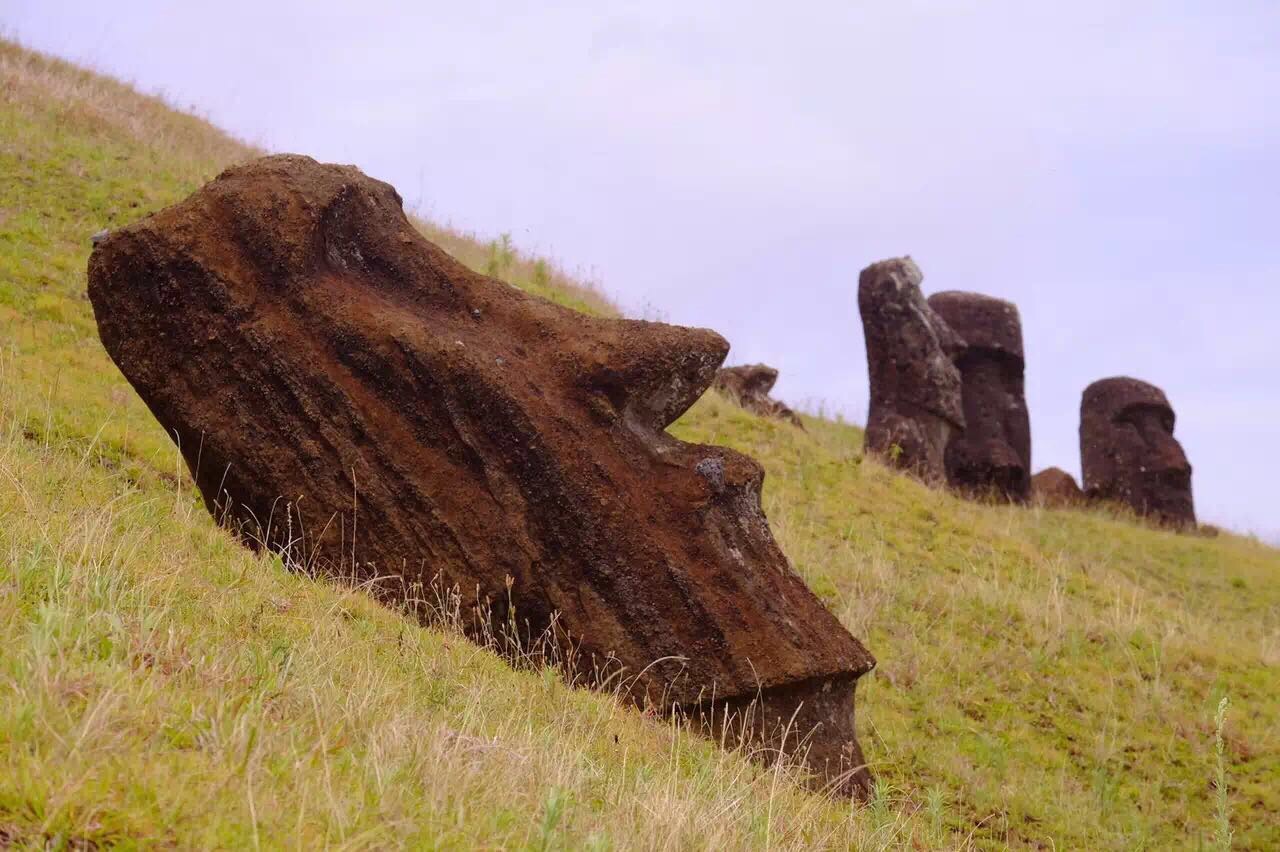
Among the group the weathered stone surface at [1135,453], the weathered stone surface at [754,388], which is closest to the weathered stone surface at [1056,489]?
the weathered stone surface at [1135,453]

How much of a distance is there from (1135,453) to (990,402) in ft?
13.2

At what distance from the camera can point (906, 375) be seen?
18.7 metres

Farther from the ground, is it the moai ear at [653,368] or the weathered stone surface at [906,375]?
the weathered stone surface at [906,375]

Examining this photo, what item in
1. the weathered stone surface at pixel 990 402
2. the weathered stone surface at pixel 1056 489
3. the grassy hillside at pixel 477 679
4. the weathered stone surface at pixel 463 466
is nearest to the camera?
the grassy hillside at pixel 477 679

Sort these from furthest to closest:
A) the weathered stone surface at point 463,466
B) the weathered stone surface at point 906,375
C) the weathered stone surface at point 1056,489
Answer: the weathered stone surface at point 1056,489
the weathered stone surface at point 906,375
the weathered stone surface at point 463,466

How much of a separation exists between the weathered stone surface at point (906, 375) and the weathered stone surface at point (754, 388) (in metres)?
1.42

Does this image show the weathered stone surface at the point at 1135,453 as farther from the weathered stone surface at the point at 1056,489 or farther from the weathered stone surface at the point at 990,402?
the weathered stone surface at the point at 990,402

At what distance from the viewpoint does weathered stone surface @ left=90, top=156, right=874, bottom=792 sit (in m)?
6.30

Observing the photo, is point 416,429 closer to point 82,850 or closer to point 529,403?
point 529,403

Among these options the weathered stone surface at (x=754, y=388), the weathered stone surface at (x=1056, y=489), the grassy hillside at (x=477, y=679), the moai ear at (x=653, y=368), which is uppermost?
the weathered stone surface at (x=1056, y=489)

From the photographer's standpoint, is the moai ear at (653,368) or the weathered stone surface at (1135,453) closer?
the moai ear at (653,368)

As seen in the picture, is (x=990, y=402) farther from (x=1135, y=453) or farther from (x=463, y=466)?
(x=463, y=466)

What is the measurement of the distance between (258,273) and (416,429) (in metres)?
1.26

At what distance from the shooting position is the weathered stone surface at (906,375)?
60.5 ft
